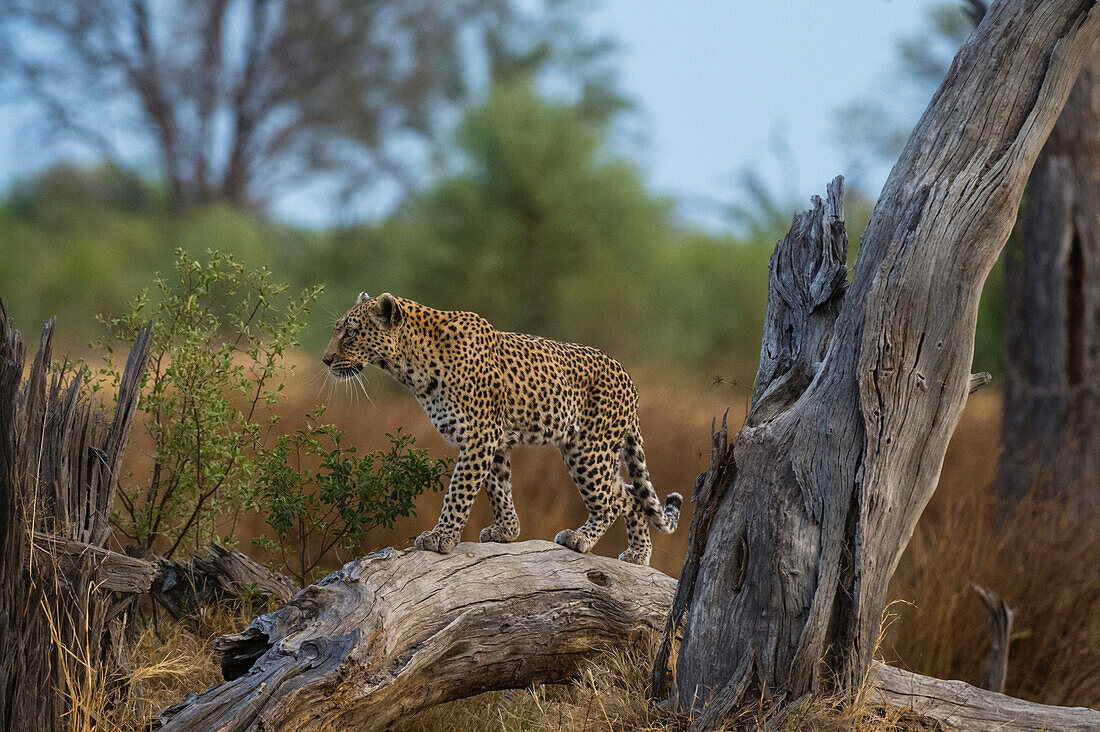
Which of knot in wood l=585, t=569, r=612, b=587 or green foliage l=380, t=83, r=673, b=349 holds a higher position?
green foliage l=380, t=83, r=673, b=349

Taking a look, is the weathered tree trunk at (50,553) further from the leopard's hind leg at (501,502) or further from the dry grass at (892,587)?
the leopard's hind leg at (501,502)

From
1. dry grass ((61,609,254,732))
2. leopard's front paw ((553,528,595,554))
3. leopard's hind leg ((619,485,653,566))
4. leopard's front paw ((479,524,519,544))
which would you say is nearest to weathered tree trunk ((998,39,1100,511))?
leopard's hind leg ((619,485,653,566))

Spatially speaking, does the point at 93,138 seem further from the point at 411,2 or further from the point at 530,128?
the point at 530,128

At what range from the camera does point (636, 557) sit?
17.1ft

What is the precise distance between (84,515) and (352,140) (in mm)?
25695

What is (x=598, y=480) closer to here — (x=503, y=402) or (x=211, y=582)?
(x=503, y=402)

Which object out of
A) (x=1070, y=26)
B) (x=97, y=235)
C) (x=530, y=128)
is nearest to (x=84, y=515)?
(x=1070, y=26)

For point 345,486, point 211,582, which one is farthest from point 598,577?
point 211,582

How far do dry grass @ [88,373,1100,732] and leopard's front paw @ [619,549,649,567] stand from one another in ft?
2.36

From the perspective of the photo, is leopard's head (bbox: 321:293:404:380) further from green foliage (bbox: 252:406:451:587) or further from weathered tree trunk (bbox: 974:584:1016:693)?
weathered tree trunk (bbox: 974:584:1016:693)

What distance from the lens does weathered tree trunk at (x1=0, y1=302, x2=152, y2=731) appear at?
345 centimetres

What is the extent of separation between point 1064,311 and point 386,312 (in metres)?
5.59

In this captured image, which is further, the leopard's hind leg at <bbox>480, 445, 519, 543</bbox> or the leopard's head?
the leopard's hind leg at <bbox>480, 445, 519, 543</bbox>

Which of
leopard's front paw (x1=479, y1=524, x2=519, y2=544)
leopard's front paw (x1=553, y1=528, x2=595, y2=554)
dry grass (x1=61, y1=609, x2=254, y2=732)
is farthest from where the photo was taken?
leopard's front paw (x1=479, y1=524, x2=519, y2=544)
